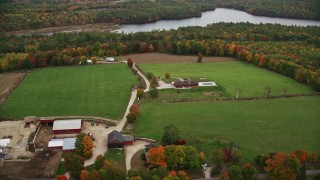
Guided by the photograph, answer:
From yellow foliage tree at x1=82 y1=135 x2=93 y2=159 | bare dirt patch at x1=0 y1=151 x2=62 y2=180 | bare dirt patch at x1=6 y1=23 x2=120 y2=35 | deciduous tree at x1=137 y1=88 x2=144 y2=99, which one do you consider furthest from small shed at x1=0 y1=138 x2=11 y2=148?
bare dirt patch at x1=6 y1=23 x2=120 y2=35

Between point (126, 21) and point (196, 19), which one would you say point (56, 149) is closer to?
point (126, 21)

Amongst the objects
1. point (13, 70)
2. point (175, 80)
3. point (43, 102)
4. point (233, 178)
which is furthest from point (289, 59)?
point (13, 70)

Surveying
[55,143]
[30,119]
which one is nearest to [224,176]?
[55,143]

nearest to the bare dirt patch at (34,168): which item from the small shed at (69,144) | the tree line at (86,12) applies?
the small shed at (69,144)

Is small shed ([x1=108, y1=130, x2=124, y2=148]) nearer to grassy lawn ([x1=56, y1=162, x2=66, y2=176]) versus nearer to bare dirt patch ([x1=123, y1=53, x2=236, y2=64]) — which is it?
grassy lawn ([x1=56, y1=162, x2=66, y2=176])

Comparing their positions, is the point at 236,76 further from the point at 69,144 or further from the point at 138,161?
the point at 69,144
